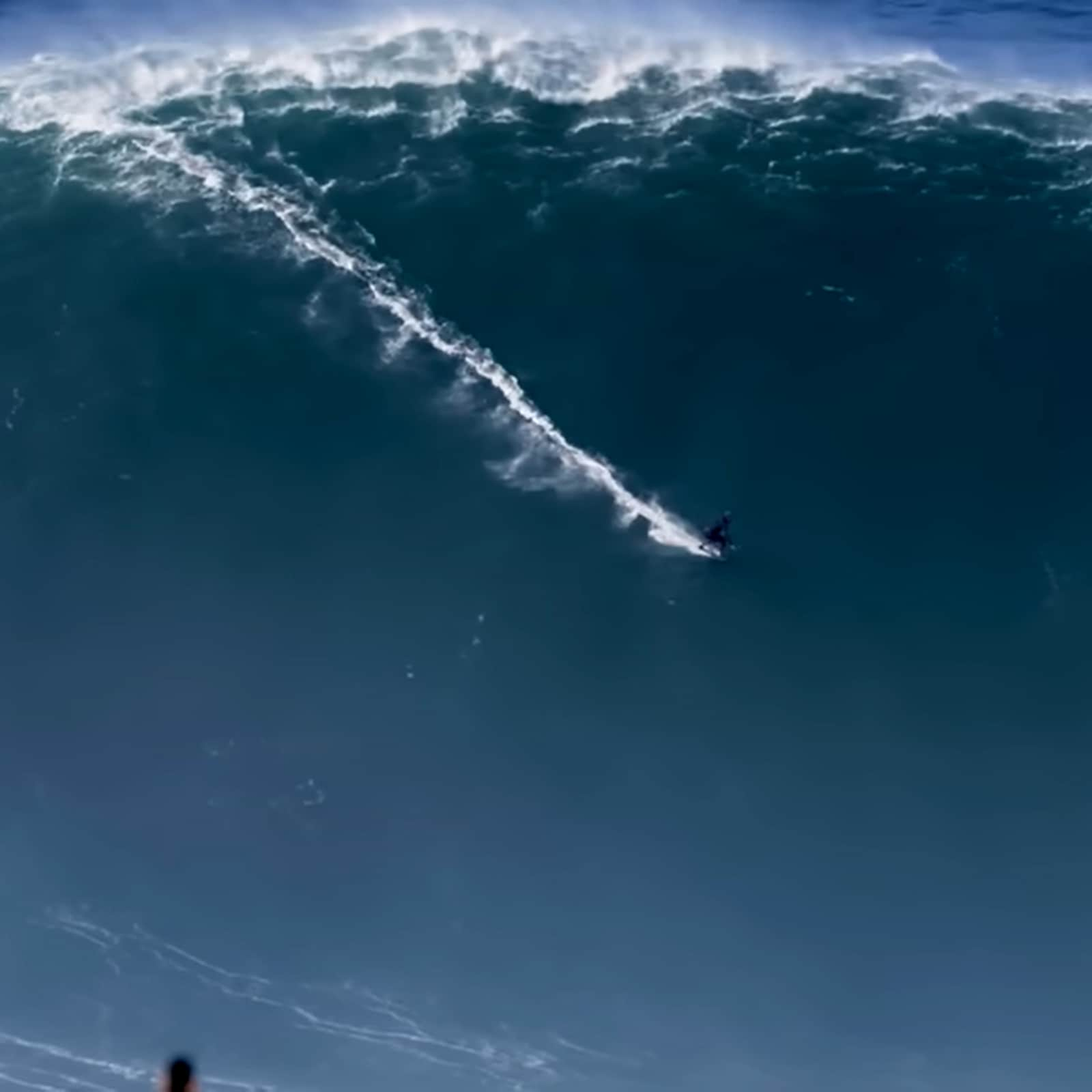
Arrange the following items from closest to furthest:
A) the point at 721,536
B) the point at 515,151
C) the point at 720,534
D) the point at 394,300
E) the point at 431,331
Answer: the point at 720,534, the point at 721,536, the point at 431,331, the point at 394,300, the point at 515,151

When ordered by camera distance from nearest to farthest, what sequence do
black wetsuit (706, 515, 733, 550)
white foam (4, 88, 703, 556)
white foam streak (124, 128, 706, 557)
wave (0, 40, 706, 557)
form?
black wetsuit (706, 515, 733, 550) < white foam streak (124, 128, 706, 557) < white foam (4, 88, 703, 556) < wave (0, 40, 706, 557)

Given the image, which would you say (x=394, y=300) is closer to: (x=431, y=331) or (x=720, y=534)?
(x=431, y=331)

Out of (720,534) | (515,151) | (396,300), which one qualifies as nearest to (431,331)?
(396,300)

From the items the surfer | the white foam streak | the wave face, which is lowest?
the surfer

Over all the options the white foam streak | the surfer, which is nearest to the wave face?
the white foam streak

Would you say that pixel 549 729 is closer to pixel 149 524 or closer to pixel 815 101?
pixel 149 524

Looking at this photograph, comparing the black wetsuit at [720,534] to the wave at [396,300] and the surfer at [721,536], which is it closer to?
the surfer at [721,536]

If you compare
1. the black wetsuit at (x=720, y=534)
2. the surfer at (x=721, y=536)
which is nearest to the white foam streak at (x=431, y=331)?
the surfer at (x=721, y=536)

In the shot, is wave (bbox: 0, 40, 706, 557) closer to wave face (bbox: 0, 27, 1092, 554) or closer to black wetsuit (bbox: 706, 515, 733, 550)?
wave face (bbox: 0, 27, 1092, 554)
